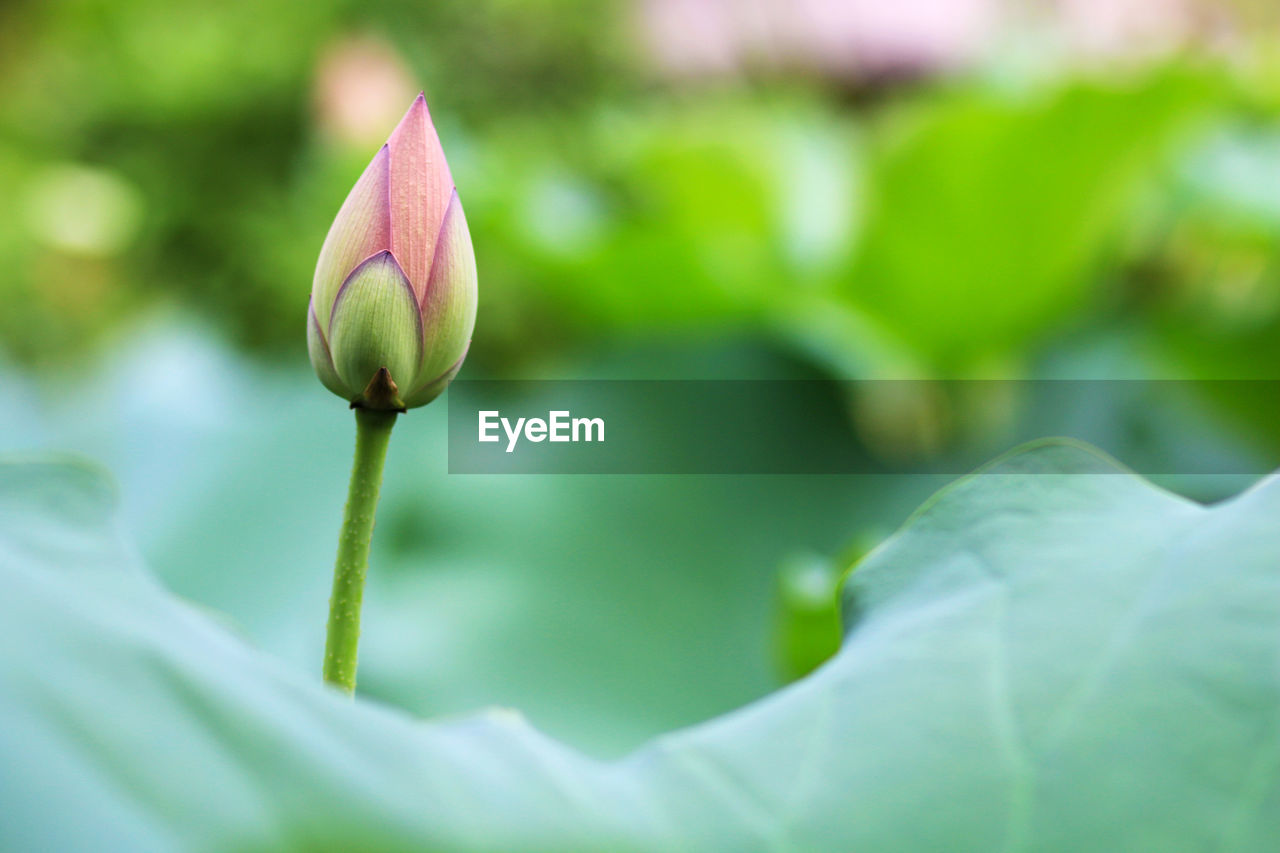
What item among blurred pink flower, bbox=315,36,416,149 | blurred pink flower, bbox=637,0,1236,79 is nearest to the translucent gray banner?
blurred pink flower, bbox=315,36,416,149

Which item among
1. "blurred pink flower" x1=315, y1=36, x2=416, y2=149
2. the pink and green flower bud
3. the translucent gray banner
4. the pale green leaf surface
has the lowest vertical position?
the pale green leaf surface

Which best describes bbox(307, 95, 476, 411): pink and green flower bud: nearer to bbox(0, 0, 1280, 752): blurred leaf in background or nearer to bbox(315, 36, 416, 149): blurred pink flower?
bbox(0, 0, 1280, 752): blurred leaf in background

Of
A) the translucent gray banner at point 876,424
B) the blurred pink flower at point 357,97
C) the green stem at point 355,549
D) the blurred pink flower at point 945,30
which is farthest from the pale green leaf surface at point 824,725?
the blurred pink flower at point 945,30

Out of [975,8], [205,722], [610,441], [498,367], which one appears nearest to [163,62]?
[498,367]

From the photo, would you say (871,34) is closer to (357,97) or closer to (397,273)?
(357,97)

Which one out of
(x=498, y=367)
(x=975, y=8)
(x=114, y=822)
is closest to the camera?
(x=114, y=822)

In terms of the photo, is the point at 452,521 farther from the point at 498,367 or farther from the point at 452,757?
the point at 498,367

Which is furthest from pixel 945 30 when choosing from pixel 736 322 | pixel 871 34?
pixel 736 322

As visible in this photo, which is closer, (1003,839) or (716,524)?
(1003,839)
